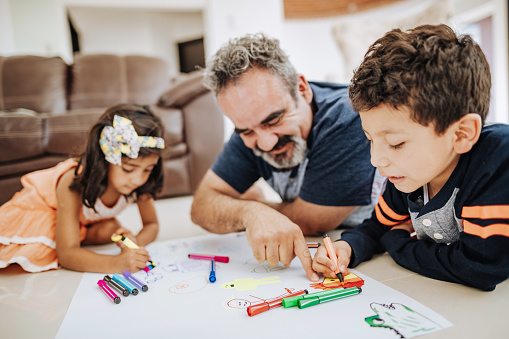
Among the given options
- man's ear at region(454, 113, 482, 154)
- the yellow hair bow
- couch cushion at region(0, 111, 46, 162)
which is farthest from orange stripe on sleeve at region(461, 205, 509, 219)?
couch cushion at region(0, 111, 46, 162)

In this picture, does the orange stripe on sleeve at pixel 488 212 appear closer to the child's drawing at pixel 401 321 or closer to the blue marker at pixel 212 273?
the child's drawing at pixel 401 321

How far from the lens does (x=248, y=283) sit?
2.57 ft

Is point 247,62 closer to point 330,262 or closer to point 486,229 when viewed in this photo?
point 330,262

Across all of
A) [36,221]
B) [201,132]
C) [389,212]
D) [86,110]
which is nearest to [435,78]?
[389,212]

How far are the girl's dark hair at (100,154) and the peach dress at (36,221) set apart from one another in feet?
0.32

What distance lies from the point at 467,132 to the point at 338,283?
1.26 ft

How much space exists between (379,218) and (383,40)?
433mm

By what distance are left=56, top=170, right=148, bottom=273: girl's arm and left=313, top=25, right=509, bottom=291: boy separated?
51 cm

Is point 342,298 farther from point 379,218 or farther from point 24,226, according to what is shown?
point 24,226

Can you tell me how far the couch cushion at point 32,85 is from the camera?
2578 millimetres

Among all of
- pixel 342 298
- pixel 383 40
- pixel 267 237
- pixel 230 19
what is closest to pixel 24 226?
pixel 267 237

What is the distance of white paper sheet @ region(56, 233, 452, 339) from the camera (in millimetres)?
576

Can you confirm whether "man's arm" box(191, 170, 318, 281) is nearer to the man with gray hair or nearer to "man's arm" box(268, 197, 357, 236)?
the man with gray hair

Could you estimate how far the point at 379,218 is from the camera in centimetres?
90
